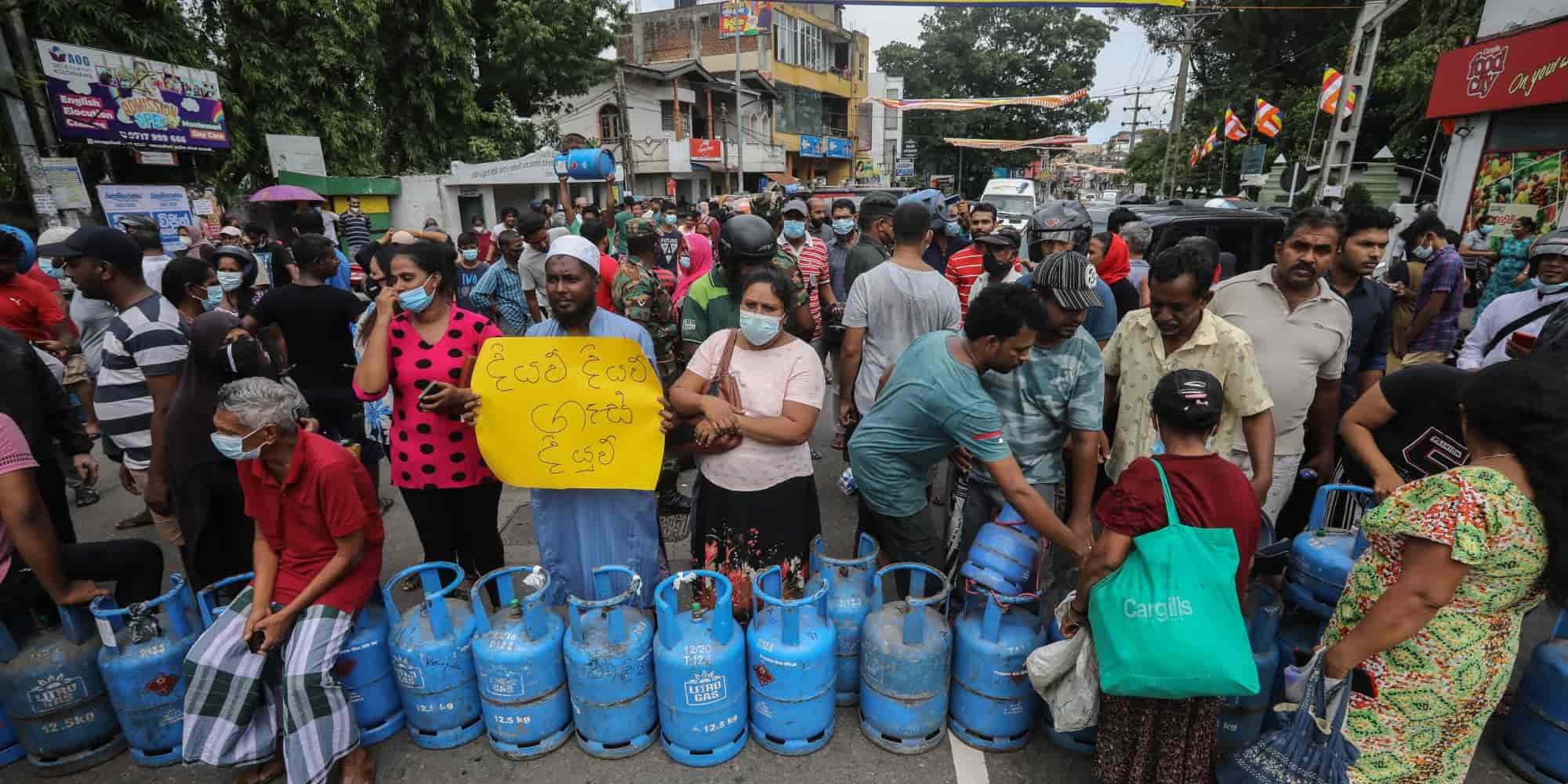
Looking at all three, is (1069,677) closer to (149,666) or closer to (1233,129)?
(149,666)

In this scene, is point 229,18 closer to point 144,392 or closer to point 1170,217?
point 144,392

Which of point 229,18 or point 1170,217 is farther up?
point 229,18

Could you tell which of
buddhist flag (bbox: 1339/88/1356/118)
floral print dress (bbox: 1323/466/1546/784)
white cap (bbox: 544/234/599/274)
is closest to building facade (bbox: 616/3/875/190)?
buddhist flag (bbox: 1339/88/1356/118)

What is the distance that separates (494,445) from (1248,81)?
29261 mm

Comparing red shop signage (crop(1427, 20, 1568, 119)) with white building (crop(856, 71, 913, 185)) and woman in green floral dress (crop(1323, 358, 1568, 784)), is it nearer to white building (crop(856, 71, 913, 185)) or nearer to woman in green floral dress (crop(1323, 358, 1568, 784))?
woman in green floral dress (crop(1323, 358, 1568, 784))

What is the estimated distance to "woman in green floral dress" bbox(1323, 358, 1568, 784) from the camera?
1.72 m

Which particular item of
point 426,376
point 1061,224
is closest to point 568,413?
point 426,376

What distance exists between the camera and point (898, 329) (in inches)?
168

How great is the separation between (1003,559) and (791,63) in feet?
129

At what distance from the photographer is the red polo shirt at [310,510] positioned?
2.51 m

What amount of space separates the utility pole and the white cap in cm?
2330

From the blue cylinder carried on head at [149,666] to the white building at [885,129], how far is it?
4409cm

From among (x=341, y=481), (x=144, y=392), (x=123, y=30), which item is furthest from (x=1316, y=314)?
(x=123, y=30)

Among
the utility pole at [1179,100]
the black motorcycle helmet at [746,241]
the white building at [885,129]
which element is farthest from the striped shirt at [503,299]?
the white building at [885,129]
